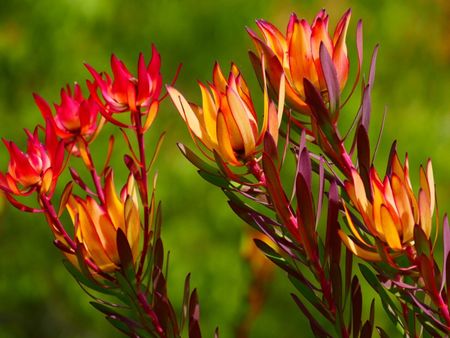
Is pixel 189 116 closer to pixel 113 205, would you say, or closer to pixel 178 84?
pixel 113 205

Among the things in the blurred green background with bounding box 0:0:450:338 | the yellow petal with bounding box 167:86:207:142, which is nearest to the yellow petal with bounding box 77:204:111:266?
the yellow petal with bounding box 167:86:207:142

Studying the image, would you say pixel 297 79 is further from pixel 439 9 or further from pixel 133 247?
pixel 439 9

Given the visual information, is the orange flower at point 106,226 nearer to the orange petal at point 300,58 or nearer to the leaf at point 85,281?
the leaf at point 85,281

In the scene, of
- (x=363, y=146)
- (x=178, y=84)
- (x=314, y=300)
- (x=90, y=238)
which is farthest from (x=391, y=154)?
(x=178, y=84)

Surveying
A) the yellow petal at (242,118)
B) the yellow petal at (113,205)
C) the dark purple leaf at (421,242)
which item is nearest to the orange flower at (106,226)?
the yellow petal at (113,205)

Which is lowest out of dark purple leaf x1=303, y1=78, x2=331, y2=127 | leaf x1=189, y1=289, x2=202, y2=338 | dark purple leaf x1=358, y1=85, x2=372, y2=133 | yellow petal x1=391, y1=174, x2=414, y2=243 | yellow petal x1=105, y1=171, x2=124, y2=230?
yellow petal x1=391, y1=174, x2=414, y2=243

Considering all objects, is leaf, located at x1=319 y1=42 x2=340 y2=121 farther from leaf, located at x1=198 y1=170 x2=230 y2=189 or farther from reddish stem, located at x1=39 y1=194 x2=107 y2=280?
reddish stem, located at x1=39 y1=194 x2=107 y2=280

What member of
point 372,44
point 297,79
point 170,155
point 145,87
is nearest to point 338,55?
point 297,79
